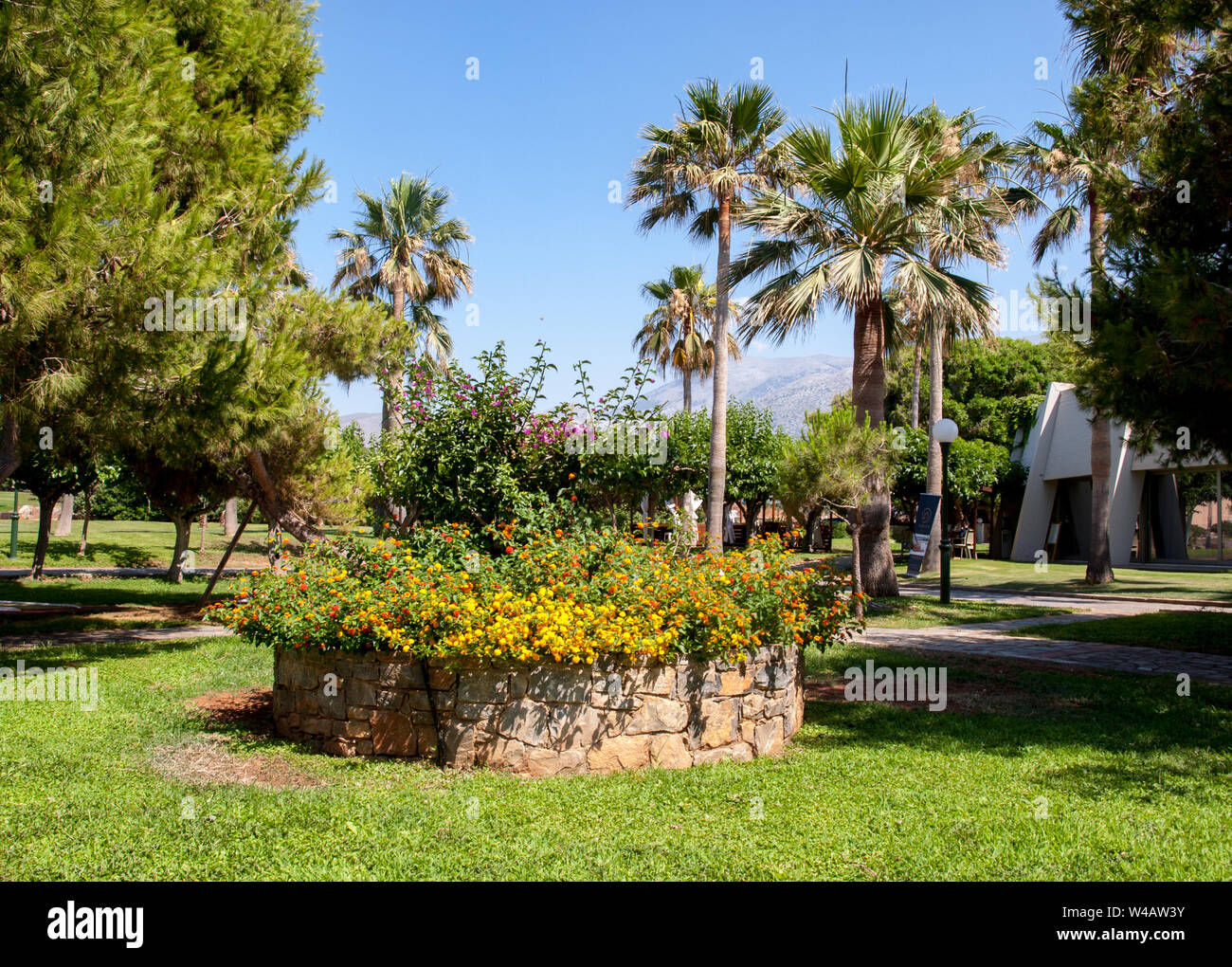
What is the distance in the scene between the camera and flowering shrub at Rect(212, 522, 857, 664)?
219 inches

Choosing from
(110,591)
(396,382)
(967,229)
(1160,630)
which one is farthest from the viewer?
(110,591)

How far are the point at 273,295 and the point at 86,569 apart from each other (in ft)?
58.5

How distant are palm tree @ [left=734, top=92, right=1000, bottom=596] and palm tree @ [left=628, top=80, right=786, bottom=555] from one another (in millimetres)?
1258

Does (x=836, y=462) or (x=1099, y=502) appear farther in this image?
(x=1099, y=502)

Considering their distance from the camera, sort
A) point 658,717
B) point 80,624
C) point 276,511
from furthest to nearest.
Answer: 1. point 276,511
2. point 80,624
3. point 658,717

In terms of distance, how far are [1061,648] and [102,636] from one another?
45.0 ft

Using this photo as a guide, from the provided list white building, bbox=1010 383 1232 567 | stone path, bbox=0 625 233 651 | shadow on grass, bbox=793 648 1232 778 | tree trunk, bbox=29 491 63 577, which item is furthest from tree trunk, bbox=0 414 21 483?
white building, bbox=1010 383 1232 567

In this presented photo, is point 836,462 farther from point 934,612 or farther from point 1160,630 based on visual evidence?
point 1160,630

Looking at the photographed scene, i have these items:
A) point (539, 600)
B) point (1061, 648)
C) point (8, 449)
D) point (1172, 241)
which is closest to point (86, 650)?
point (8, 449)

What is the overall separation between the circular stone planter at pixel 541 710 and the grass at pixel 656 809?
0.20 m

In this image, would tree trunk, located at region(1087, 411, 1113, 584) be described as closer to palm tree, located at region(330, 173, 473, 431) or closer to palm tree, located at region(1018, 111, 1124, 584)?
palm tree, located at region(1018, 111, 1124, 584)

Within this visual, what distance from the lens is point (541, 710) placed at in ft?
18.4

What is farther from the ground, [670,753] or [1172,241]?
[1172,241]
